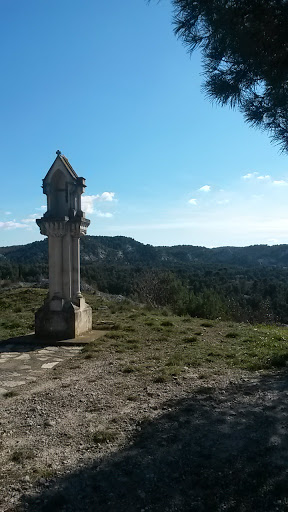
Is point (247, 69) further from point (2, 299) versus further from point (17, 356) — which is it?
point (2, 299)

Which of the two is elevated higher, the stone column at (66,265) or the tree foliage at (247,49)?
the tree foliage at (247,49)

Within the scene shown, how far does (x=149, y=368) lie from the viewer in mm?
5883

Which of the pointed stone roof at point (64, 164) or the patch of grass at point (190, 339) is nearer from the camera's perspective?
the patch of grass at point (190, 339)

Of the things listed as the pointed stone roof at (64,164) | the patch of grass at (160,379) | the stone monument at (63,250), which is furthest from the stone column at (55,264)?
the patch of grass at (160,379)

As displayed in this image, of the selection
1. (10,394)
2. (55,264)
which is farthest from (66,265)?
(10,394)

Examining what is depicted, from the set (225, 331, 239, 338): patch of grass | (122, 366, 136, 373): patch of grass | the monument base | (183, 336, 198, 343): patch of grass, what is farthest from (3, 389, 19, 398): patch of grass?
(225, 331, 239, 338): patch of grass

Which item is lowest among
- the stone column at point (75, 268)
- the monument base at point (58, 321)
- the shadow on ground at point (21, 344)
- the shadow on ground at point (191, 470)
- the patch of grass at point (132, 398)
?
the shadow on ground at point (191, 470)

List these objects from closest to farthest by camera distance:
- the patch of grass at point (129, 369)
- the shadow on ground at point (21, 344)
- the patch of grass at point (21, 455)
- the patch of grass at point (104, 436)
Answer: the patch of grass at point (21, 455)
the patch of grass at point (104, 436)
the patch of grass at point (129, 369)
the shadow on ground at point (21, 344)

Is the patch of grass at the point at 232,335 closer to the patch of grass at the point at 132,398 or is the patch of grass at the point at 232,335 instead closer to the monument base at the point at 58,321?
the monument base at the point at 58,321

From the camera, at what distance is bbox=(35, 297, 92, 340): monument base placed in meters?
8.00

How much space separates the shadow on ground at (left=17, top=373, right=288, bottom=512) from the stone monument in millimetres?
4293

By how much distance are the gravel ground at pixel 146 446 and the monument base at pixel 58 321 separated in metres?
2.72

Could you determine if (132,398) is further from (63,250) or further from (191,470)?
(63,250)

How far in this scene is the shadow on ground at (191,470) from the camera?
274cm
